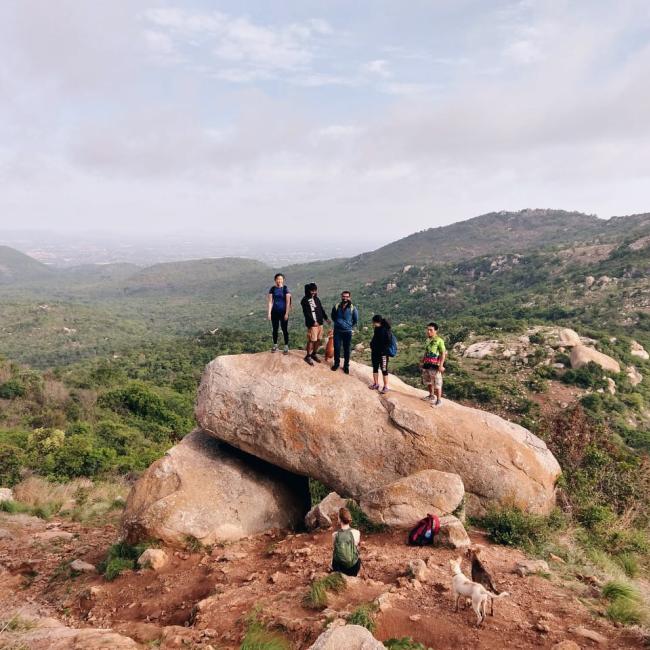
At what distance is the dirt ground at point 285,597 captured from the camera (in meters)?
6.15

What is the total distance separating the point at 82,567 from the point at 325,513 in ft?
19.3

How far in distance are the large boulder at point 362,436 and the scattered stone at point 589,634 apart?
4408mm

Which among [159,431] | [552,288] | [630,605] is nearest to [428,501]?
[630,605]

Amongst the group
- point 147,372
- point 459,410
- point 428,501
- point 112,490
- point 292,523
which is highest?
point 459,410

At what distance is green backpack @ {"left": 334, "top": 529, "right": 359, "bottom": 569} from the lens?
7.54 metres

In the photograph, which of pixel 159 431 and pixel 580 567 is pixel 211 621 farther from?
pixel 159 431

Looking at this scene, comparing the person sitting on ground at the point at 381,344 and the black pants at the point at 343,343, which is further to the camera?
the black pants at the point at 343,343

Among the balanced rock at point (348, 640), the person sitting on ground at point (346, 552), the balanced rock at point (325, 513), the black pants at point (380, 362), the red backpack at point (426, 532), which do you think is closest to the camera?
the balanced rock at point (348, 640)

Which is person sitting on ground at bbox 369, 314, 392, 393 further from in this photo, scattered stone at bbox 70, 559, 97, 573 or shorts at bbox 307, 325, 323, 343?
scattered stone at bbox 70, 559, 97, 573

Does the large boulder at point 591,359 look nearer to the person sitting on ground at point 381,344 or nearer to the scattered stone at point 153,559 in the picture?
the person sitting on ground at point 381,344

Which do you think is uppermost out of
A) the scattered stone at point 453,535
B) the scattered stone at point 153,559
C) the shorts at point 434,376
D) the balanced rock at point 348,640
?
the shorts at point 434,376

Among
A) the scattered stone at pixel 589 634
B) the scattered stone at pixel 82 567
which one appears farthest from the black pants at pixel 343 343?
the scattered stone at pixel 82 567

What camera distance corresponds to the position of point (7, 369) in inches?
1839

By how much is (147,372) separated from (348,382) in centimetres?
5054
